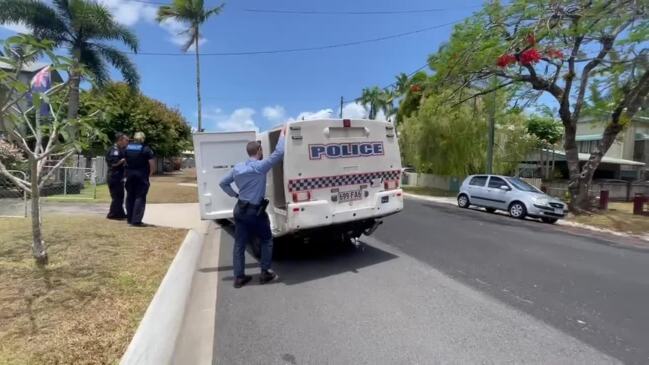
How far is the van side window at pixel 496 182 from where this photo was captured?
1647cm

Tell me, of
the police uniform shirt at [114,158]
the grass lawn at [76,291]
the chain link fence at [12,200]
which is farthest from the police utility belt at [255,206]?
the chain link fence at [12,200]

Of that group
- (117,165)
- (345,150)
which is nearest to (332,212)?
(345,150)

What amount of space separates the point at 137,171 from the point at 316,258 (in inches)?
165

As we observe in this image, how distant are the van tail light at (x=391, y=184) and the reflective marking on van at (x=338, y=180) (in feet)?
0.18

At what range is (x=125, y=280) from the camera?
204 inches

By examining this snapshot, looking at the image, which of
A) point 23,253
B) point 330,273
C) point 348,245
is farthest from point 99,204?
point 330,273

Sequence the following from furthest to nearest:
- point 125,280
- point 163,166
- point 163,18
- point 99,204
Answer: point 163,166 < point 163,18 < point 99,204 < point 125,280

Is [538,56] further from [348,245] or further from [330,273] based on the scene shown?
[330,273]

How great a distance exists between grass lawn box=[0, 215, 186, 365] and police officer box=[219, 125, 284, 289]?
1.09m

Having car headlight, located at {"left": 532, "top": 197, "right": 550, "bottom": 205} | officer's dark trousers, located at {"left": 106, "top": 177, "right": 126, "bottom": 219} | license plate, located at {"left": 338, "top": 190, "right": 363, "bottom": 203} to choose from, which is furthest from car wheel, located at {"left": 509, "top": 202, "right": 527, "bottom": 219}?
officer's dark trousers, located at {"left": 106, "top": 177, "right": 126, "bottom": 219}

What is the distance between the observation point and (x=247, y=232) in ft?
19.2

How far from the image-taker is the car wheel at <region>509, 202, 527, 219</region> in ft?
49.2

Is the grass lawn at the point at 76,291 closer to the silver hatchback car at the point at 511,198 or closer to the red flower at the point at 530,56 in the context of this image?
the silver hatchback car at the point at 511,198

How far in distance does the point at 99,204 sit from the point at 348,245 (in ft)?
28.3
